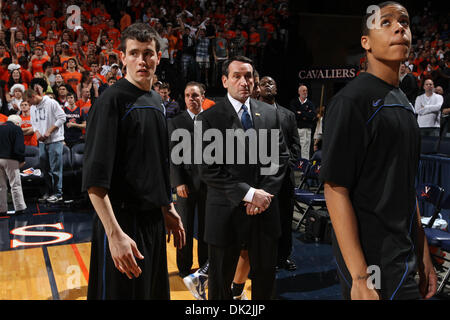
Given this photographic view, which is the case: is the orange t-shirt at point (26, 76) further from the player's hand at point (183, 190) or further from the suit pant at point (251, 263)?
the suit pant at point (251, 263)

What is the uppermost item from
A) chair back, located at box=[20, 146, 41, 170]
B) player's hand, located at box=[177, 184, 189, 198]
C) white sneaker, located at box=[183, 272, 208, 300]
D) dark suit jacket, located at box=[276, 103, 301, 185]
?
dark suit jacket, located at box=[276, 103, 301, 185]

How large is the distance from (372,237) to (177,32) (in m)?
12.9

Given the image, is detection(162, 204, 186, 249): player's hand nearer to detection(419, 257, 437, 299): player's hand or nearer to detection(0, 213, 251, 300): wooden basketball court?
detection(419, 257, 437, 299): player's hand

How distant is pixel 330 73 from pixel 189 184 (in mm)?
9360

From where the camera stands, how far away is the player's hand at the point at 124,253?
1.91 m

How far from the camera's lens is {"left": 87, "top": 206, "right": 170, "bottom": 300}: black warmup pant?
2045 millimetres

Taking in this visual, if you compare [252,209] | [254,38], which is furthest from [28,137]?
[254,38]

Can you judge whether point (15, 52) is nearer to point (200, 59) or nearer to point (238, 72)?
point (200, 59)

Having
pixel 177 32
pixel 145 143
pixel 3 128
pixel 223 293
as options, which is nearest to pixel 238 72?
pixel 145 143

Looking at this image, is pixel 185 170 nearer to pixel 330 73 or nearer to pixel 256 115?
pixel 256 115

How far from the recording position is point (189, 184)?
14.1 ft

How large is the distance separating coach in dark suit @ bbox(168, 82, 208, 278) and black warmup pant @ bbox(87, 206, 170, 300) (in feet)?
6.50

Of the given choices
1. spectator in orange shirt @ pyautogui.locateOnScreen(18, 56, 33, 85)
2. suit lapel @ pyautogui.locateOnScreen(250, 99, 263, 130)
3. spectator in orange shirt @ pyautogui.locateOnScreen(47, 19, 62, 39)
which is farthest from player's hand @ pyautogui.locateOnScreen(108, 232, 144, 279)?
spectator in orange shirt @ pyautogui.locateOnScreen(47, 19, 62, 39)
